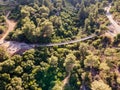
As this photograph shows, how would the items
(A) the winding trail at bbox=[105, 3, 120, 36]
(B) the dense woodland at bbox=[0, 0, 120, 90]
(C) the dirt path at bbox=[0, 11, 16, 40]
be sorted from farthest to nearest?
(A) the winding trail at bbox=[105, 3, 120, 36] < (C) the dirt path at bbox=[0, 11, 16, 40] < (B) the dense woodland at bbox=[0, 0, 120, 90]

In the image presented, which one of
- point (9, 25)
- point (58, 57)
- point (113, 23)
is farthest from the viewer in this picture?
point (113, 23)

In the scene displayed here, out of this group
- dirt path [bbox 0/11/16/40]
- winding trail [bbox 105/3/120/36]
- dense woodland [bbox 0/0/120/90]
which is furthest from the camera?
winding trail [bbox 105/3/120/36]

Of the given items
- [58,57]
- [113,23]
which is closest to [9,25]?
Answer: [58,57]

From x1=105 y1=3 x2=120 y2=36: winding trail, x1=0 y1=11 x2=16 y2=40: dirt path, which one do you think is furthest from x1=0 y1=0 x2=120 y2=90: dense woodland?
x1=105 y1=3 x2=120 y2=36: winding trail

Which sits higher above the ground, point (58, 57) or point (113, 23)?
point (113, 23)

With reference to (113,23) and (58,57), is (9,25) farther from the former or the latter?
(113,23)

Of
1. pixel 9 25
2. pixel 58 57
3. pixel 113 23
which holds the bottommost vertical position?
pixel 58 57

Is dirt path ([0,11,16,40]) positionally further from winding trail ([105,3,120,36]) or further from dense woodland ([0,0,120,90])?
winding trail ([105,3,120,36])

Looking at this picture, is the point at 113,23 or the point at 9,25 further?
the point at 113,23

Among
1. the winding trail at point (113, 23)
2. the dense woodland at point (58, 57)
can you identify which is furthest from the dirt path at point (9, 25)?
the winding trail at point (113, 23)

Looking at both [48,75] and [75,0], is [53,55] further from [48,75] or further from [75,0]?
[75,0]
